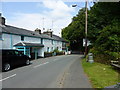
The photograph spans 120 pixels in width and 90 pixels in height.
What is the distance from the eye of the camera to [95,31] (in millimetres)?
19672

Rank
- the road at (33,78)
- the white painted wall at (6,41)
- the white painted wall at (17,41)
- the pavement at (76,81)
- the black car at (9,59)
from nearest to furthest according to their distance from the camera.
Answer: the pavement at (76,81) → the road at (33,78) → the black car at (9,59) → the white painted wall at (6,41) → the white painted wall at (17,41)

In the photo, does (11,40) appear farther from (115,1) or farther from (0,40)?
(115,1)

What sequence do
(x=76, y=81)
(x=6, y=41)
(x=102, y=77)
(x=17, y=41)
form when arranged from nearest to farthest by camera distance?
1. (x=76, y=81)
2. (x=102, y=77)
3. (x=6, y=41)
4. (x=17, y=41)

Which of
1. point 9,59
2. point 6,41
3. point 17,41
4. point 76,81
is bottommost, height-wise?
point 76,81

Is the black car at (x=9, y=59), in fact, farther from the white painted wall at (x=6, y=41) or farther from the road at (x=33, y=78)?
the white painted wall at (x=6, y=41)

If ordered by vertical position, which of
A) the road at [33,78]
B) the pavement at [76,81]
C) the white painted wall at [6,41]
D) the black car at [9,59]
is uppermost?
the white painted wall at [6,41]

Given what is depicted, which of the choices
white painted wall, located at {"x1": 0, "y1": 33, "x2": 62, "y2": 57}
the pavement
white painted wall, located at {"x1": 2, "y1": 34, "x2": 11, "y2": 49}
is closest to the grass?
the pavement

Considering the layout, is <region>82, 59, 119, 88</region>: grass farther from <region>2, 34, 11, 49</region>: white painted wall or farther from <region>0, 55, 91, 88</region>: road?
<region>2, 34, 11, 49</region>: white painted wall

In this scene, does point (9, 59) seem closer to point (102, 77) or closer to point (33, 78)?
point (33, 78)

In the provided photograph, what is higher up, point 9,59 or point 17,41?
point 17,41

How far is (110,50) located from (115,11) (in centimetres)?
1252

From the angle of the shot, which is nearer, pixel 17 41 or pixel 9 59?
pixel 9 59

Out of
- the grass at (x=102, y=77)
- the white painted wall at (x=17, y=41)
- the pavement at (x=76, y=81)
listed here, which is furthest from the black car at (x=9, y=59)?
the grass at (x=102, y=77)


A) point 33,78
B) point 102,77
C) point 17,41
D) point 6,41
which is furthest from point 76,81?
point 17,41
